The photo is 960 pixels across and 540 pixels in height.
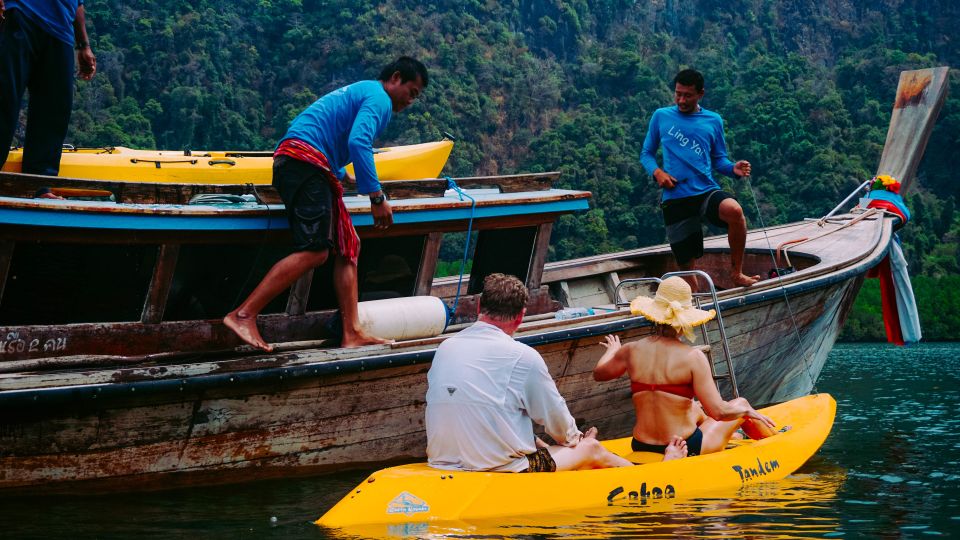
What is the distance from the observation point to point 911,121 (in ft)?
49.3

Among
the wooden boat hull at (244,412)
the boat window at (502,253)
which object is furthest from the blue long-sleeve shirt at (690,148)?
the boat window at (502,253)

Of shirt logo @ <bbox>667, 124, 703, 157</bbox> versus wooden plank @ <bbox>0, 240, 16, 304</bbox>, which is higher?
shirt logo @ <bbox>667, 124, 703, 157</bbox>

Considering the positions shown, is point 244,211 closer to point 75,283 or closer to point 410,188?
point 75,283

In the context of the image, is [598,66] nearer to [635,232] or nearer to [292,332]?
[635,232]

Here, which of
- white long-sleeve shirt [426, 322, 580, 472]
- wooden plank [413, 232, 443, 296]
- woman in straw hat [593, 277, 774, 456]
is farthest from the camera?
wooden plank [413, 232, 443, 296]

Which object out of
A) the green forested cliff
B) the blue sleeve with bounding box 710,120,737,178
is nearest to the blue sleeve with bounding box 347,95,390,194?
the blue sleeve with bounding box 710,120,737,178

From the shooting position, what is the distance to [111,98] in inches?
1529

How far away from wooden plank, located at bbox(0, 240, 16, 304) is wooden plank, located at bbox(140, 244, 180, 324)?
85cm

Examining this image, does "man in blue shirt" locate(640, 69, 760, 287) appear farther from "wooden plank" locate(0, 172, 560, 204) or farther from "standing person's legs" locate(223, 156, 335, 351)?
"standing person's legs" locate(223, 156, 335, 351)

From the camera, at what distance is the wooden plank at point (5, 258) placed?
6504 mm

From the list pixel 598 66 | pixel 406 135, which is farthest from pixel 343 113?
pixel 598 66

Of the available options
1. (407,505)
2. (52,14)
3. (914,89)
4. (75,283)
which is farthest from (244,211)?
(914,89)

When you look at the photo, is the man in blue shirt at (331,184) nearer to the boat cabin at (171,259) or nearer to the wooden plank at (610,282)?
the boat cabin at (171,259)

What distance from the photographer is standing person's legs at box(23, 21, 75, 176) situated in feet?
24.0
